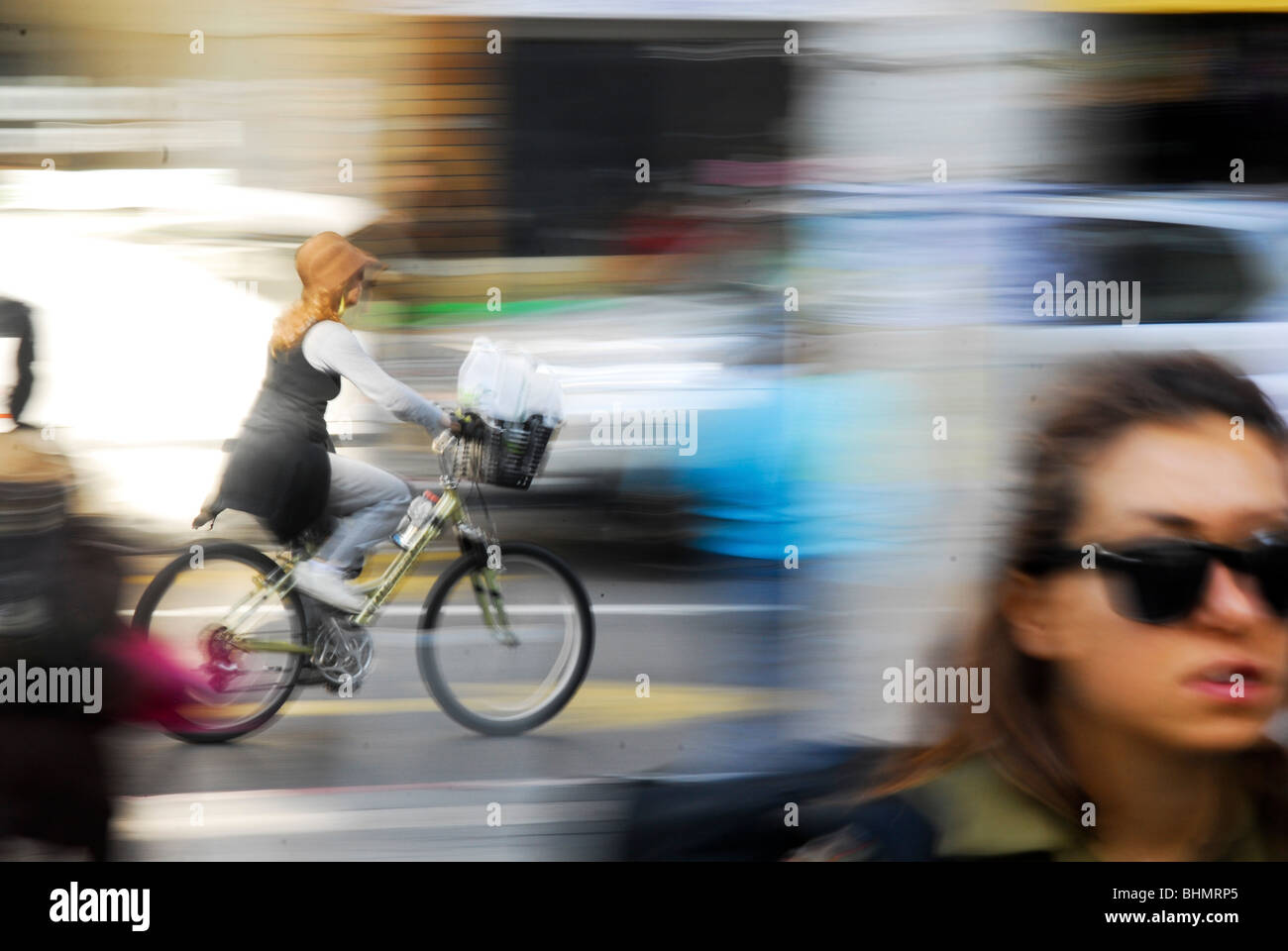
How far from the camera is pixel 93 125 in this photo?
9.07 ft

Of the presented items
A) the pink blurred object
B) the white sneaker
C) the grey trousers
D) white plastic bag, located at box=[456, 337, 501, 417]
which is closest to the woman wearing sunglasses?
white plastic bag, located at box=[456, 337, 501, 417]

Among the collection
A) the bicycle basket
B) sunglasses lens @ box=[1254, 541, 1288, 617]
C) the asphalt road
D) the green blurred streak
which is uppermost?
the green blurred streak

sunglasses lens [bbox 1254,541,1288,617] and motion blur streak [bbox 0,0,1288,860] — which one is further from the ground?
motion blur streak [bbox 0,0,1288,860]

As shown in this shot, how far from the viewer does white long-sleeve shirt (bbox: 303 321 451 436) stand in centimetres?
287

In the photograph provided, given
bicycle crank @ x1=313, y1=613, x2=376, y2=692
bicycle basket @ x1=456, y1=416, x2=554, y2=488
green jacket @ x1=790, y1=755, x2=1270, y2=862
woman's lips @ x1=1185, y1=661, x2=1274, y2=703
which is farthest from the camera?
bicycle crank @ x1=313, y1=613, x2=376, y2=692

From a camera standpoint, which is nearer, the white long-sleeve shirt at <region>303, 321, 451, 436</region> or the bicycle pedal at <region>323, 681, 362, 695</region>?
the white long-sleeve shirt at <region>303, 321, 451, 436</region>

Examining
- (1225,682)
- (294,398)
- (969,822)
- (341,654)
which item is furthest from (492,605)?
(1225,682)

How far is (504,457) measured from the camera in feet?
9.58

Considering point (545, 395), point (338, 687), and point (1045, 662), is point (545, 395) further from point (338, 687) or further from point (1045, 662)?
point (1045, 662)

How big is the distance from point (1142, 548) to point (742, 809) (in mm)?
848

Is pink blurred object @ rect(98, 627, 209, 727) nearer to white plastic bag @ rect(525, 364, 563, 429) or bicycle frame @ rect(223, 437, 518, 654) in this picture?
bicycle frame @ rect(223, 437, 518, 654)

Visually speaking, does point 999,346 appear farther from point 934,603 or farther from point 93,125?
point 93,125

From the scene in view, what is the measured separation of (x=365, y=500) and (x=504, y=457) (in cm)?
35

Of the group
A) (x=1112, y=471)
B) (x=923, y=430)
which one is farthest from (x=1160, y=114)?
(x=1112, y=471)
